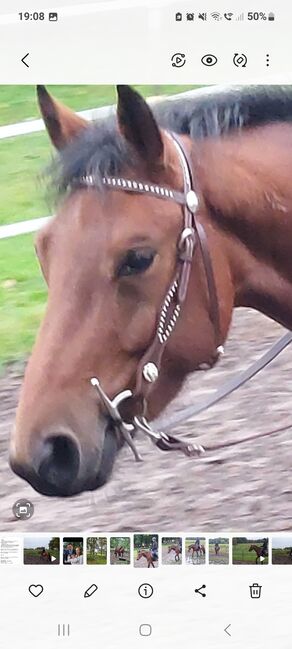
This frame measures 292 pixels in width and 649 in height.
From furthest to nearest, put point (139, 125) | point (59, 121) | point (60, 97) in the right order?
point (60, 97) → point (59, 121) → point (139, 125)

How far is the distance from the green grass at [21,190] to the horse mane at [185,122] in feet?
0.29

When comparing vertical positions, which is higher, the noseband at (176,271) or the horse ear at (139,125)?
the horse ear at (139,125)

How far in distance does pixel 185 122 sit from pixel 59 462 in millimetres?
537

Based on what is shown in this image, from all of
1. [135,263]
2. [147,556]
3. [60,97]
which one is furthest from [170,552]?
[60,97]

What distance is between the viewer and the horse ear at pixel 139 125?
0.96 m

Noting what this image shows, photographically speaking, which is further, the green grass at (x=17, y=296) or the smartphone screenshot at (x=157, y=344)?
the green grass at (x=17, y=296)

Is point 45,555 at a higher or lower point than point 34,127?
lower

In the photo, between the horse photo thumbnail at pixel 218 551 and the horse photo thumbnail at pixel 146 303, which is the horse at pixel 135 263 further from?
Answer: the horse photo thumbnail at pixel 218 551

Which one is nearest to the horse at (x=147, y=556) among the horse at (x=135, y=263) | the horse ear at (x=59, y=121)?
the horse at (x=135, y=263)

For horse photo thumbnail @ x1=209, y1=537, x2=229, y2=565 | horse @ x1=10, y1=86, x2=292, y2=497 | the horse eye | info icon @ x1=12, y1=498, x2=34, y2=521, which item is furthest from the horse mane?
horse photo thumbnail @ x1=209, y1=537, x2=229, y2=565

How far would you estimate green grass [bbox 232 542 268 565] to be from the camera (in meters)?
1.25

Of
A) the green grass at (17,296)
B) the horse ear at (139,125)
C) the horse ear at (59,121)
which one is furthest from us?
the green grass at (17,296)

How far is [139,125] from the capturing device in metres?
0.98

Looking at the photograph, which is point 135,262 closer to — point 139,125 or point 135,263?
point 135,263
